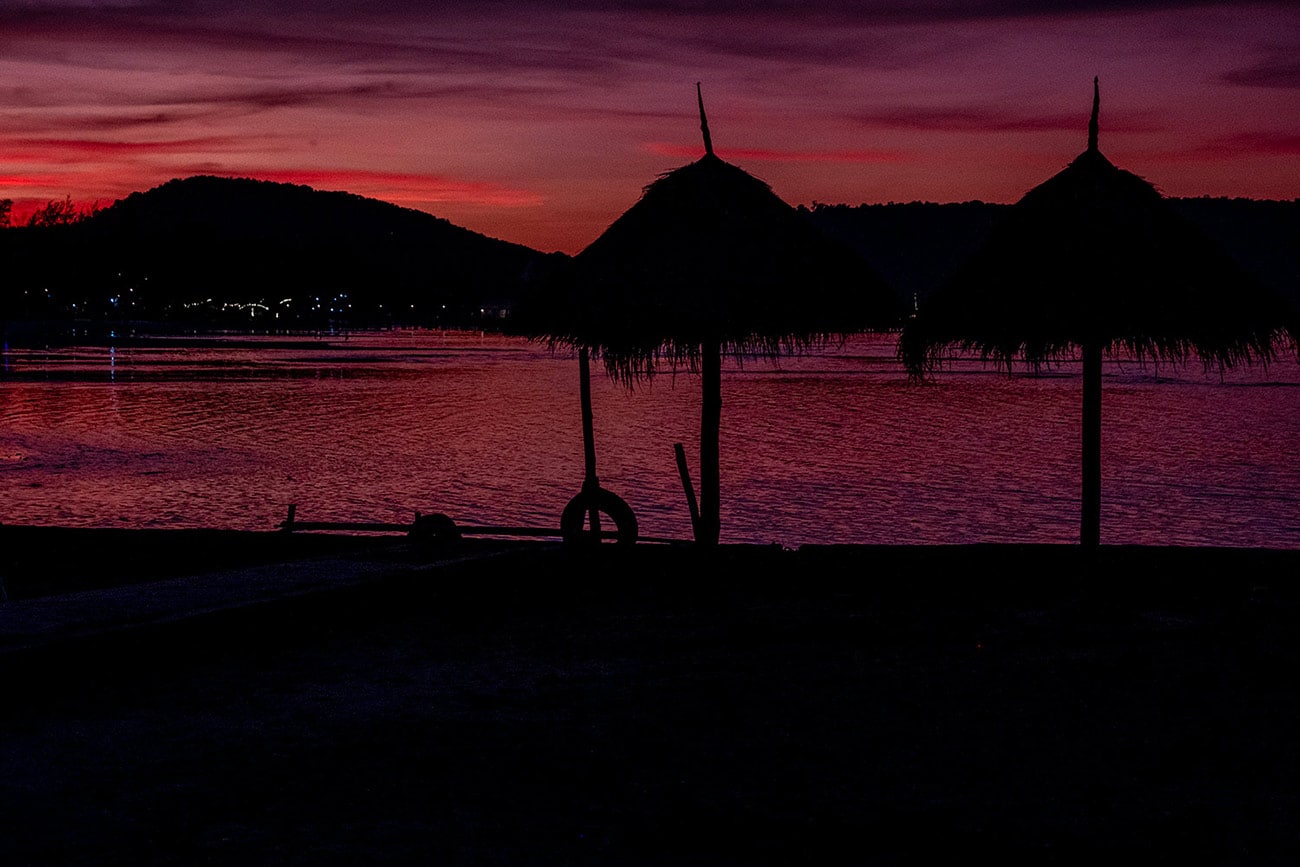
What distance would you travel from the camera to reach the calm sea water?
23.3 m

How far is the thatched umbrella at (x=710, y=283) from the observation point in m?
11.0

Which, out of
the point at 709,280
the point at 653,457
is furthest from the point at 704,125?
the point at 653,457

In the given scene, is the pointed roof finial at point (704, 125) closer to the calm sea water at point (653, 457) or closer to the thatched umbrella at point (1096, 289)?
the thatched umbrella at point (1096, 289)

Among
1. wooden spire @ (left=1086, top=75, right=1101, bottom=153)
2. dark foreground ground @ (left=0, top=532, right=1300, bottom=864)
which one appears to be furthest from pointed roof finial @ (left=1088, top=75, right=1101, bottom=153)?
dark foreground ground @ (left=0, top=532, right=1300, bottom=864)

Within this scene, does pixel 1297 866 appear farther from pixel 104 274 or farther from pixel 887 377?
pixel 104 274

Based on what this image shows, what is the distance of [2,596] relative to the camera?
8641 millimetres

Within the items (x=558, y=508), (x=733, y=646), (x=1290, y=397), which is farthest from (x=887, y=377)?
(x=733, y=646)

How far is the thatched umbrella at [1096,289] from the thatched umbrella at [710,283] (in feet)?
4.51

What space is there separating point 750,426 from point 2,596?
115 ft

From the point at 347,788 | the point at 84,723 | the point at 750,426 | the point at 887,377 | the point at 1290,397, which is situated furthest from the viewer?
the point at 887,377

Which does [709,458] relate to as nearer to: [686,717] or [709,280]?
[709,280]

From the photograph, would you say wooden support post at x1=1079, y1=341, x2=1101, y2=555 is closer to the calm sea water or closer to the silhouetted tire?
the silhouetted tire

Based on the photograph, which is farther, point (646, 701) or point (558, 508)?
point (558, 508)

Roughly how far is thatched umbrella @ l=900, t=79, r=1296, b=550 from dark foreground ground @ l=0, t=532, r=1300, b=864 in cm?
132
